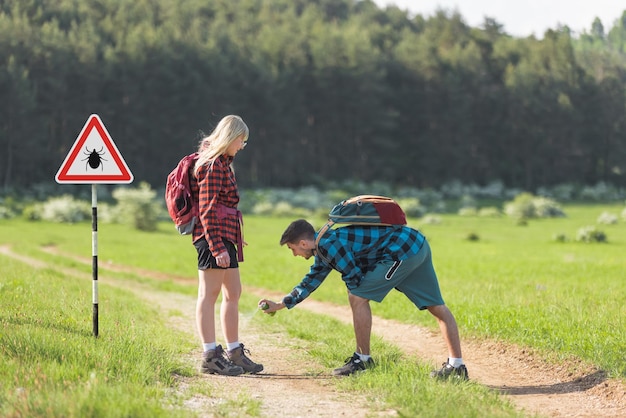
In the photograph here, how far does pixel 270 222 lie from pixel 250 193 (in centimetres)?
1845

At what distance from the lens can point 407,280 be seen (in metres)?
7.64

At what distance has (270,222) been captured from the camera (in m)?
47.5

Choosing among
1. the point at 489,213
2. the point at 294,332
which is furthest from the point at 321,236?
the point at 489,213

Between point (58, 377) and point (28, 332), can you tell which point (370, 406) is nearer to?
point (58, 377)

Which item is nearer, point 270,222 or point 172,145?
point 270,222

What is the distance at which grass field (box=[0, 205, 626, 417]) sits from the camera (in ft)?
19.7

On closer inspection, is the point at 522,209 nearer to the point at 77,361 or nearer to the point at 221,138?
the point at 221,138

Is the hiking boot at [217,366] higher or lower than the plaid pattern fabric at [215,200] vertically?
lower

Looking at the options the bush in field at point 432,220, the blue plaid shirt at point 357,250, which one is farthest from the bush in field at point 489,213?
the blue plaid shirt at point 357,250

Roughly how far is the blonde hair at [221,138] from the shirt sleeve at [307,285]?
1354 millimetres

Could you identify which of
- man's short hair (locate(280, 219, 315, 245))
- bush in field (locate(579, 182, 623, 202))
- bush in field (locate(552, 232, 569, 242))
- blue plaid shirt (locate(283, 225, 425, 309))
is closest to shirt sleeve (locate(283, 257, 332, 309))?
blue plaid shirt (locate(283, 225, 425, 309))

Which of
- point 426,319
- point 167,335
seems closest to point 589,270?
point 426,319

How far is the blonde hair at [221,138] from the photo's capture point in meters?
7.61

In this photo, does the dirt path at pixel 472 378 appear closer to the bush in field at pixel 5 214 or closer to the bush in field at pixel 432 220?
the bush in field at pixel 5 214
